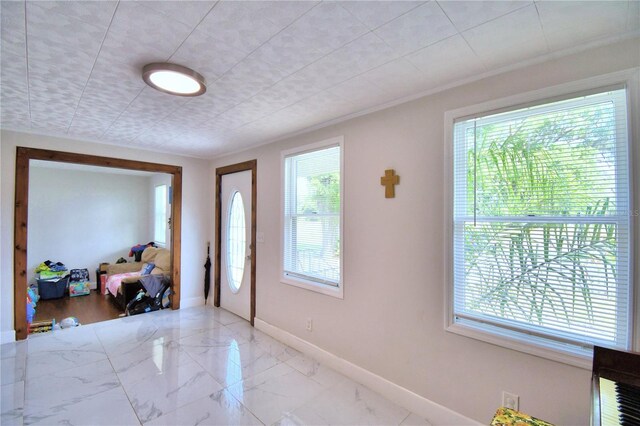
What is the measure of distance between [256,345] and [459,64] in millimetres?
3124

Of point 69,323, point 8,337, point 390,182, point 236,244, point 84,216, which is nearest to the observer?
point 390,182

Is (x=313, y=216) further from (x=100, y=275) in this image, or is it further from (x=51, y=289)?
(x=51, y=289)

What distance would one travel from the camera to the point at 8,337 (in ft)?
9.91

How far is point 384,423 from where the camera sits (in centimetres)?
193

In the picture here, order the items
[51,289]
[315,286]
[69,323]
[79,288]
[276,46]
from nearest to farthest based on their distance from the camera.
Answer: [276,46]
[315,286]
[69,323]
[51,289]
[79,288]

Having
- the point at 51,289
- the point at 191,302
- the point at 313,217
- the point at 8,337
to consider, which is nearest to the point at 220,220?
the point at 191,302

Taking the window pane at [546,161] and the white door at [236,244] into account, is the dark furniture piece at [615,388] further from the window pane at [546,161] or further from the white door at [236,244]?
the white door at [236,244]

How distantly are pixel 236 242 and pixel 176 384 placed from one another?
2023mm

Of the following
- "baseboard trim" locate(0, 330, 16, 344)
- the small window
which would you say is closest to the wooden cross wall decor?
"baseboard trim" locate(0, 330, 16, 344)

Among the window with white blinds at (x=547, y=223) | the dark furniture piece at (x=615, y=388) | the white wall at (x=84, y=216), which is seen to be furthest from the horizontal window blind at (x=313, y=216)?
the white wall at (x=84, y=216)

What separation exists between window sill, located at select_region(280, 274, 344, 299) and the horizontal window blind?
4cm

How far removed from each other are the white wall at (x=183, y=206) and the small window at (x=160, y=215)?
213cm

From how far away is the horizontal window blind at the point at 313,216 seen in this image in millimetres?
2752

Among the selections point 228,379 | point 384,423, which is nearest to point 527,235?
point 384,423
